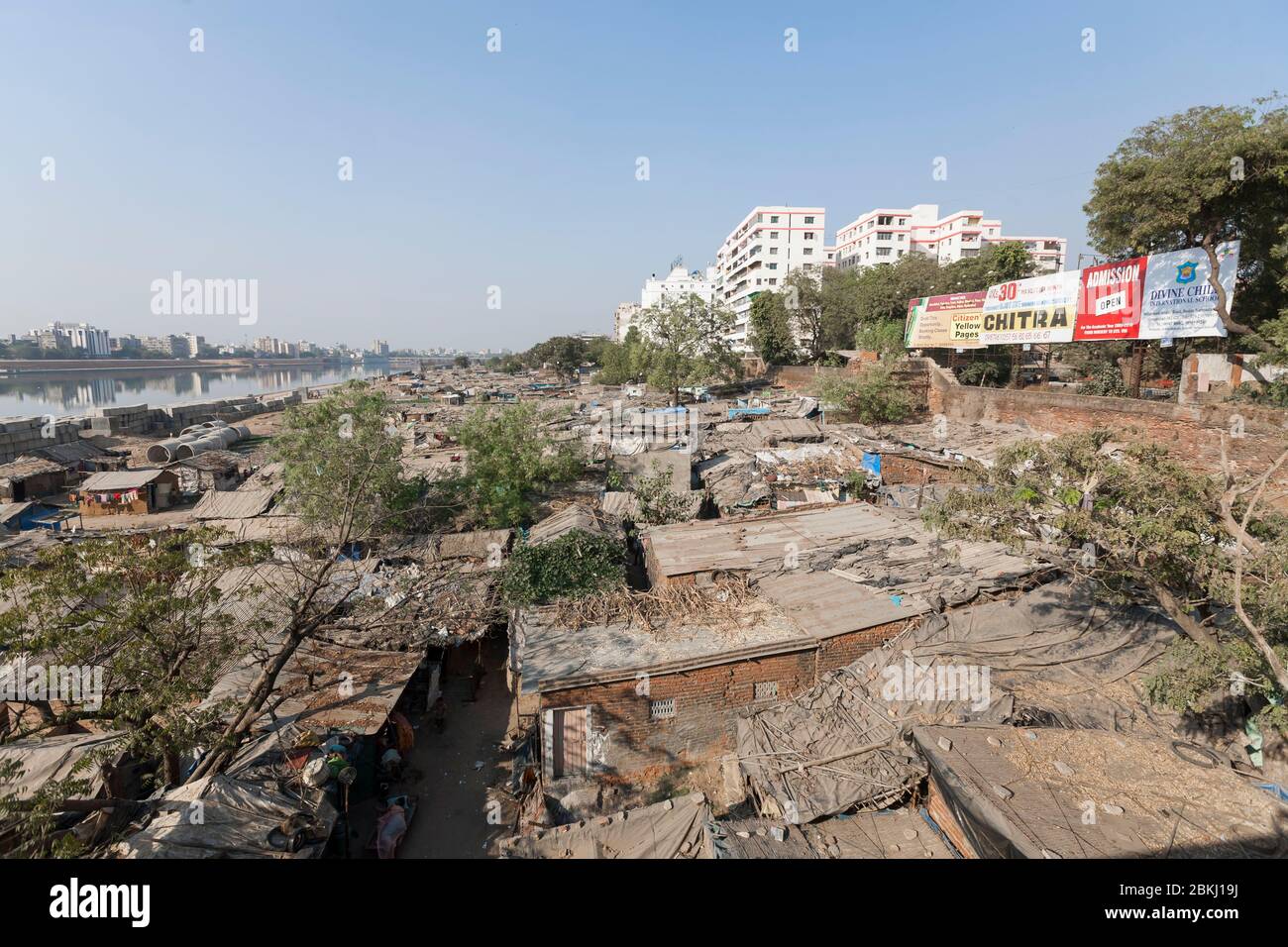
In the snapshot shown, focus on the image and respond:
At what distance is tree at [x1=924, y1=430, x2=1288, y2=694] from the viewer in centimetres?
635

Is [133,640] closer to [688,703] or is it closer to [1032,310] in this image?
[688,703]

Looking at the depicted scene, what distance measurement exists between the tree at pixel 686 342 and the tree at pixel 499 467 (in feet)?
66.5

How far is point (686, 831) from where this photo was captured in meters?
6.75

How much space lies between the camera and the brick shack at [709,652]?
873 centimetres

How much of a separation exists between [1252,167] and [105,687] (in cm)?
2618

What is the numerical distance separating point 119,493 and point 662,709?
22194 millimetres

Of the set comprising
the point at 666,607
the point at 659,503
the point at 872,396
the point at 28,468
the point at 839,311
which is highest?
the point at 839,311

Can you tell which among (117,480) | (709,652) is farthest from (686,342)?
(709,652)

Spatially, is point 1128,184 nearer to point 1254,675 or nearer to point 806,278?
point 1254,675

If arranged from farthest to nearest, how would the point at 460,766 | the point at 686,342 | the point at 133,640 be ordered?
the point at 686,342
the point at 460,766
the point at 133,640

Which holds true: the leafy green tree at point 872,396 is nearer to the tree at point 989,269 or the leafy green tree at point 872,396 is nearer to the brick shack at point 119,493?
the tree at point 989,269

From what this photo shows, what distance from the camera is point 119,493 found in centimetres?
2145
